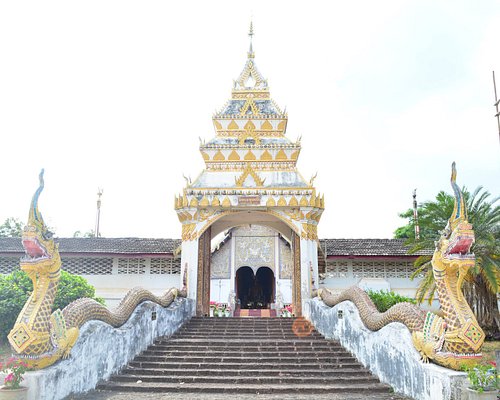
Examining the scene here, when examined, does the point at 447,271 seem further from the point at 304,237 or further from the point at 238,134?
the point at 238,134

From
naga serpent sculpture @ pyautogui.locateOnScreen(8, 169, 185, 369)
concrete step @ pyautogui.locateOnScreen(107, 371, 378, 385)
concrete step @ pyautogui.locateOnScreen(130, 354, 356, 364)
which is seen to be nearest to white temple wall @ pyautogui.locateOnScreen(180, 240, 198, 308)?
concrete step @ pyautogui.locateOnScreen(130, 354, 356, 364)

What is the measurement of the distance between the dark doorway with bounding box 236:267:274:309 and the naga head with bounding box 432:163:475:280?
76.2 ft

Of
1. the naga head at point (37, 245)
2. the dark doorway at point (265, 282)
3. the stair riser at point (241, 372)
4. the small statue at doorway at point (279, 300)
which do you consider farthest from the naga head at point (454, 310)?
the dark doorway at point (265, 282)

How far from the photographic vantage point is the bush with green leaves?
40.4 ft

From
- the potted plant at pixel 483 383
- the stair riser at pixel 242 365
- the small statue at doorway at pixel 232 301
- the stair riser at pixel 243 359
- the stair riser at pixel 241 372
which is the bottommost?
the stair riser at pixel 241 372

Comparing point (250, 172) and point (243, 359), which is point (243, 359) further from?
point (250, 172)

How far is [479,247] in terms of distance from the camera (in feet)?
48.1

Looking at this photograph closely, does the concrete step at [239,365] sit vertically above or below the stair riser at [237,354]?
below

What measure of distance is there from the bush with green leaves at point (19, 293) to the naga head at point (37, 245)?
725cm

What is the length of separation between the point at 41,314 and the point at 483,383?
5.35 m

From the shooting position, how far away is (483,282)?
15.5 metres

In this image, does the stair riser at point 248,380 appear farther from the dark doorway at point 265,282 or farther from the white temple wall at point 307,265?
the dark doorway at point 265,282

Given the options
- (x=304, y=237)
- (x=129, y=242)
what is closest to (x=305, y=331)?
(x=304, y=237)

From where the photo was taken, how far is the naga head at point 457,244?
5668mm
